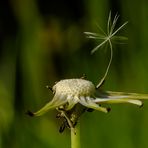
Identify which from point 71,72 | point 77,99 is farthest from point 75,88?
point 71,72

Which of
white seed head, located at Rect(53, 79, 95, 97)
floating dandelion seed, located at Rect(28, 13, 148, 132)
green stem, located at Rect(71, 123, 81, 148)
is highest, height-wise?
white seed head, located at Rect(53, 79, 95, 97)

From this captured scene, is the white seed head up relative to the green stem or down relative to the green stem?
up

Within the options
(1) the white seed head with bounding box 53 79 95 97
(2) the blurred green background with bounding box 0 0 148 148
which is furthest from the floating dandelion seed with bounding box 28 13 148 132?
(2) the blurred green background with bounding box 0 0 148 148

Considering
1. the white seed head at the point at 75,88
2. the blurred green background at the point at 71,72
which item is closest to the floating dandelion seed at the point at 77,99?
the white seed head at the point at 75,88

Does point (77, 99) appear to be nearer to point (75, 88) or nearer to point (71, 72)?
point (75, 88)

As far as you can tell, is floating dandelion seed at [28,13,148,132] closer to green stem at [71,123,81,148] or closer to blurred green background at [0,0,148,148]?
green stem at [71,123,81,148]

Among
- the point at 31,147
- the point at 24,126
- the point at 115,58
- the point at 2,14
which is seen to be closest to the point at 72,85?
the point at 31,147

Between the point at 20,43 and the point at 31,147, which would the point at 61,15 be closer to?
the point at 20,43

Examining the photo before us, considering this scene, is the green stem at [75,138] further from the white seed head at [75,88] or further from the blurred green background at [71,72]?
the blurred green background at [71,72]
